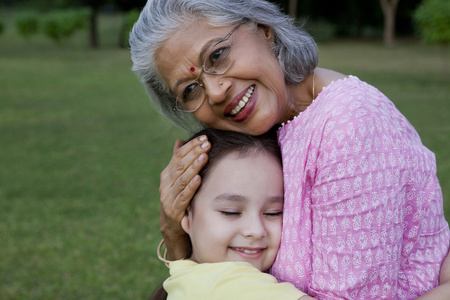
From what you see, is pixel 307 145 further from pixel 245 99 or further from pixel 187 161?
pixel 187 161

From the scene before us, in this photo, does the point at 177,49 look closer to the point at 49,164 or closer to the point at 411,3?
the point at 49,164

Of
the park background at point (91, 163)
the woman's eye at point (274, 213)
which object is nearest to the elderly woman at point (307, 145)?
the woman's eye at point (274, 213)

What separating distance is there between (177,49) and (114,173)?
6.24m

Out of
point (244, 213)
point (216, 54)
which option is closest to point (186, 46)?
point (216, 54)

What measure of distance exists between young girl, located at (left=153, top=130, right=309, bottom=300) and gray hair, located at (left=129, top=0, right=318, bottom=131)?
344 mm

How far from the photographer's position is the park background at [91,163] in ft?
17.5

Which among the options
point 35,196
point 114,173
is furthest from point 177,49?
point 114,173

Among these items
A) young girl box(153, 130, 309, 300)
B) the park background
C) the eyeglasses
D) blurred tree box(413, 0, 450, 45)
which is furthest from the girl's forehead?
blurred tree box(413, 0, 450, 45)

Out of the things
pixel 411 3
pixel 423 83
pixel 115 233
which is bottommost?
pixel 115 233

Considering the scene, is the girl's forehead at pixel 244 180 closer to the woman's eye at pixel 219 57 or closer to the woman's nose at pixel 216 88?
the woman's nose at pixel 216 88

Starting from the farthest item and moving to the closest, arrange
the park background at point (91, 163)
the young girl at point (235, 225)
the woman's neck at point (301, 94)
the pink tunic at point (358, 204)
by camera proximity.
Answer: the park background at point (91, 163), the woman's neck at point (301, 94), the young girl at point (235, 225), the pink tunic at point (358, 204)

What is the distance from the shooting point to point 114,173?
833 centimetres

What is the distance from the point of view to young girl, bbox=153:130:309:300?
6.35 ft

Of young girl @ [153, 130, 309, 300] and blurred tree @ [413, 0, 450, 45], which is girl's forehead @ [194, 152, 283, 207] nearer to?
young girl @ [153, 130, 309, 300]
